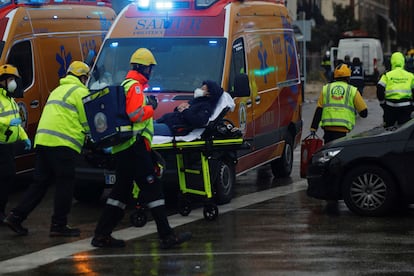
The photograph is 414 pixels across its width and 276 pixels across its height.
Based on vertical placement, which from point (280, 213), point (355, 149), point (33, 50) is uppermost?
point (33, 50)

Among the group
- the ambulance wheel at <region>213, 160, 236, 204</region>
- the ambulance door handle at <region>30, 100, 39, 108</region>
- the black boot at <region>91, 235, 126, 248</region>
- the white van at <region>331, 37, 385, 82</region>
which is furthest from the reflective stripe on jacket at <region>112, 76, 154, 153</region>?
the white van at <region>331, 37, 385, 82</region>

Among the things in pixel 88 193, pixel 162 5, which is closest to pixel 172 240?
pixel 88 193

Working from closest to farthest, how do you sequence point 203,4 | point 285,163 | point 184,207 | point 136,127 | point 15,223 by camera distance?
point 136,127 → point 15,223 → point 184,207 → point 203,4 → point 285,163

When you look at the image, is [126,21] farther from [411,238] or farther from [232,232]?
[411,238]

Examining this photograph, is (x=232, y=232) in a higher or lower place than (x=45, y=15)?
lower

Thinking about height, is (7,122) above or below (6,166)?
above

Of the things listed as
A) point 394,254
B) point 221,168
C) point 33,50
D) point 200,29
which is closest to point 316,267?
point 394,254

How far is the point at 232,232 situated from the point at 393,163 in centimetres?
188

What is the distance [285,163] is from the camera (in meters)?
14.3

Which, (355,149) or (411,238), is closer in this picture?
(411,238)

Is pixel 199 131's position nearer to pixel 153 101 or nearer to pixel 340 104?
pixel 153 101

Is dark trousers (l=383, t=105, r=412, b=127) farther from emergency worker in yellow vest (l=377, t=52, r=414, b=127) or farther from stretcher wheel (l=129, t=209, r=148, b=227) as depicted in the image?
stretcher wheel (l=129, t=209, r=148, b=227)

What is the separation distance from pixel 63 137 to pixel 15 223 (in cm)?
104

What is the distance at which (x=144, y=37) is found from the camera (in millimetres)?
12227
